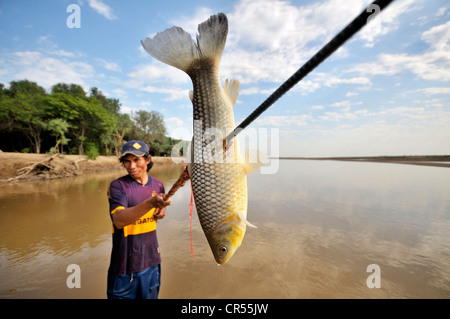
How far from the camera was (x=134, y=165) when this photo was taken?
8.61ft

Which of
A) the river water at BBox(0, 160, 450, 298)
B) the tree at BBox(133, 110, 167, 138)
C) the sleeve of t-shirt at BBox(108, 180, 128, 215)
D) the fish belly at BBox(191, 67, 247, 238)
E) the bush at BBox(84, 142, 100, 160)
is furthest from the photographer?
the tree at BBox(133, 110, 167, 138)

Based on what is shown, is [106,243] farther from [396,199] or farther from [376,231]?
[396,199]

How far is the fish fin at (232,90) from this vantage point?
1832mm

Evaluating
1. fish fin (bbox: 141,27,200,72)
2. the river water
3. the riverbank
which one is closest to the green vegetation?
the riverbank

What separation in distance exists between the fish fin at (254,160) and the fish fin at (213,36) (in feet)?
3.07

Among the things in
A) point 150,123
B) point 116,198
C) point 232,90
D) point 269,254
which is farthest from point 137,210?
point 150,123

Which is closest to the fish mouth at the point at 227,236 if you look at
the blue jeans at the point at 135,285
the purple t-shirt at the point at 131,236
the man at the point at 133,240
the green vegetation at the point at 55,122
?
the man at the point at 133,240

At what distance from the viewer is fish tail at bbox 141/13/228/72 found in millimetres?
1550

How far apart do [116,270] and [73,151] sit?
141 feet

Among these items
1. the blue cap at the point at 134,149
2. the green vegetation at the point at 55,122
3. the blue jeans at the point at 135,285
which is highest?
the green vegetation at the point at 55,122

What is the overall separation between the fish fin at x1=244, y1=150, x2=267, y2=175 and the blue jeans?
6.89 feet

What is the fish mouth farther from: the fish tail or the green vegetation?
the green vegetation

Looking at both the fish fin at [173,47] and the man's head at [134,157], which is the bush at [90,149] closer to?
the man's head at [134,157]

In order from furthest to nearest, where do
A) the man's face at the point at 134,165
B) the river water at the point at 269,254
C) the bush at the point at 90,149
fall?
1. the bush at the point at 90,149
2. the river water at the point at 269,254
3. the man's face at the point at 134,165
